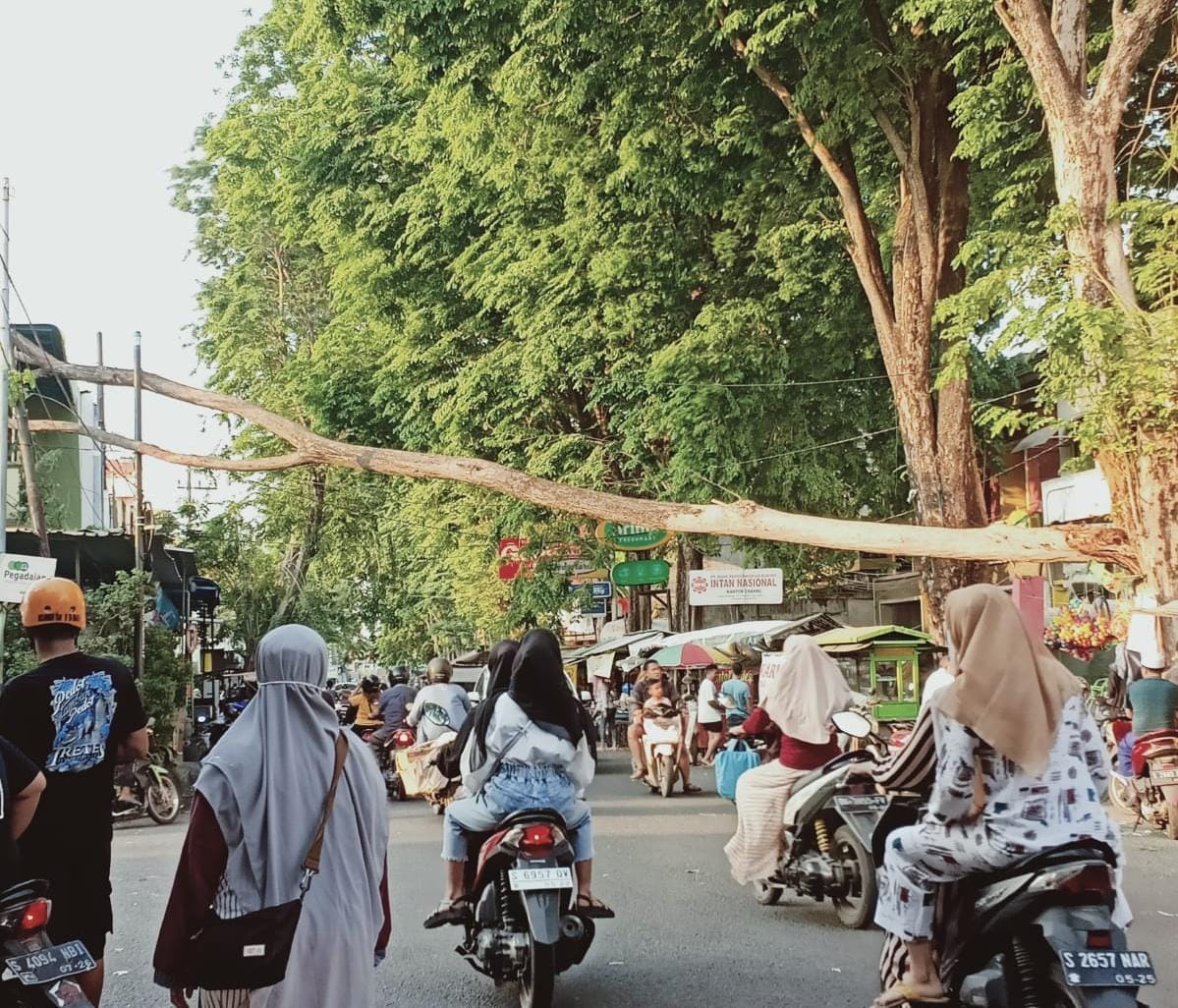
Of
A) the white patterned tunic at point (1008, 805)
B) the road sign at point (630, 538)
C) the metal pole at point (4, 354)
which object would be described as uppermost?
the metal pole at point (4, 354)

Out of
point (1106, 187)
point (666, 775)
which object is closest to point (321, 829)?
point (1106, 187)

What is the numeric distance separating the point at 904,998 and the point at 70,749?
2.98 metres

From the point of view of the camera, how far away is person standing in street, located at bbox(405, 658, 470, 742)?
13586 millimetres

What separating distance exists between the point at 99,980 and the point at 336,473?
1047 inches

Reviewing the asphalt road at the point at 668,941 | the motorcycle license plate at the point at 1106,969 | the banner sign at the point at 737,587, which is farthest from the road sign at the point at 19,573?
the motorcycle license plate at the point at 1106,969

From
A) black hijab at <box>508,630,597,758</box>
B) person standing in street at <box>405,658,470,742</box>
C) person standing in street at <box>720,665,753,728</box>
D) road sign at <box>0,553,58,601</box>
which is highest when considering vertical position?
road sign at <box>0,553,58,601</box>

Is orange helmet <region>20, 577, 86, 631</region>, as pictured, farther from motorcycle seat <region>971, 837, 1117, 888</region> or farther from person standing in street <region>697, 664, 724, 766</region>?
person standing in street <region>697, 664, 724, 766</region>

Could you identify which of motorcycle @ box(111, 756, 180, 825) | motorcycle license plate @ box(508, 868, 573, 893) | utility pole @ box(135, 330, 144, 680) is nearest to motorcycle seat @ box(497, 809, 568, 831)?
motorcycle license plate @ box(508, 868, 573, 893)

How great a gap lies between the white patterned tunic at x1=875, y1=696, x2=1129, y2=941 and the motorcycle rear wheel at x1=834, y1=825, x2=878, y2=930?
9.48 ft

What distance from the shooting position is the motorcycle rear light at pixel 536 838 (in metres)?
5.64

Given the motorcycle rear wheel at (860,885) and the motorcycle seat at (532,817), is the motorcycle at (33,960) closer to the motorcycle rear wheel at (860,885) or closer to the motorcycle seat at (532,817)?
the motorcycle seat at (532,817)

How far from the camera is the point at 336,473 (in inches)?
1223

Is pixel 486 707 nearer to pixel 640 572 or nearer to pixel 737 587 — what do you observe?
pixel 737 587

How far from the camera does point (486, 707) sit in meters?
6.11
